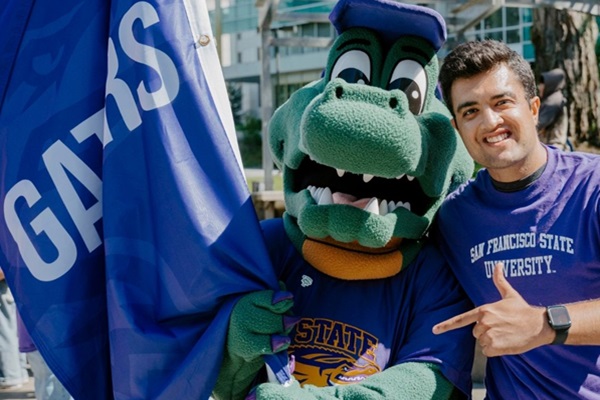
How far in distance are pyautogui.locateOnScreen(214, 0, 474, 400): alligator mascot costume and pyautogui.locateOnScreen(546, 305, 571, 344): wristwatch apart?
35cm

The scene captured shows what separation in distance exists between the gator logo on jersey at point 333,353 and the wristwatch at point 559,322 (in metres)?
0.53

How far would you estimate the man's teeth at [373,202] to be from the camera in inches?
102

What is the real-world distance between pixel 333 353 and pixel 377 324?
0.53ft

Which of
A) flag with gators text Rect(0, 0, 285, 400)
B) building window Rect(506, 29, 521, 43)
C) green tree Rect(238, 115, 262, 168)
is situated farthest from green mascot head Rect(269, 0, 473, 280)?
building window Rect(506, 29, 521, 43)

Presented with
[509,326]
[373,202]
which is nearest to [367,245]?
[373,202]

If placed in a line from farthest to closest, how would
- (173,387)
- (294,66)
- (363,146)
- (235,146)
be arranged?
(294,66), (235,146), (173,387), (363,146)

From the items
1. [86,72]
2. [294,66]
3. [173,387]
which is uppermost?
[86,72]

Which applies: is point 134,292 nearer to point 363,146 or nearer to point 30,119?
point 30,119

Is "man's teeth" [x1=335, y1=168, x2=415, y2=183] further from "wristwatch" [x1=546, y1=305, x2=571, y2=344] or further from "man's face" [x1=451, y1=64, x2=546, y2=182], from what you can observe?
"wristwatch" [x1=546, y1=305, x2=571, y2=344]

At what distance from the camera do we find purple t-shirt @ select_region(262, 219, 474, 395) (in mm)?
2600

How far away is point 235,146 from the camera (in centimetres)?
276

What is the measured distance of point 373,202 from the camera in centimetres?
258

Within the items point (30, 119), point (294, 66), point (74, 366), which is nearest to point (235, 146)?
point (30, 119)

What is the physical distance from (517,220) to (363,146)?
22.5 inches
